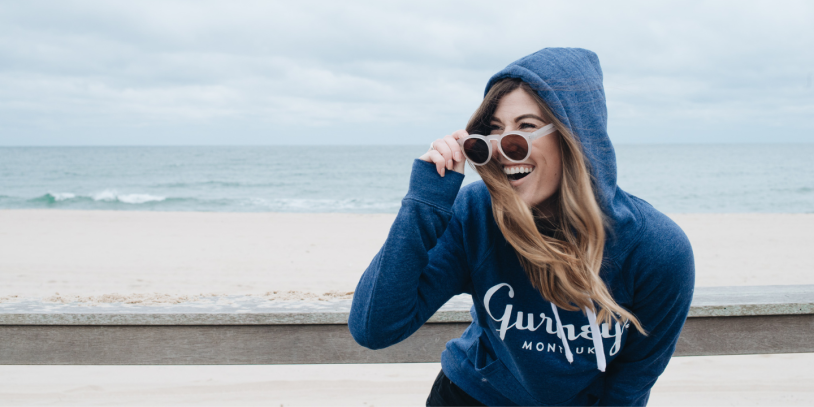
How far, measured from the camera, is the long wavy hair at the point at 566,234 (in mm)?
1385

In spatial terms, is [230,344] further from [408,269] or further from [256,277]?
[256,277]

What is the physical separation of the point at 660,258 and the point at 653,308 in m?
0.16

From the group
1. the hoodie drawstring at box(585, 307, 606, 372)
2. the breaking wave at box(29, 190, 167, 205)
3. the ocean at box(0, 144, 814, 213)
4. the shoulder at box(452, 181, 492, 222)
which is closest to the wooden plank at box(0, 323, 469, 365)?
the shoulder at box(452, 181, 492, 222)

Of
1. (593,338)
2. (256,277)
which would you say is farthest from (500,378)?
(256,277)

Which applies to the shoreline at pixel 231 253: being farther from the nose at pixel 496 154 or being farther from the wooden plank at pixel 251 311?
the nose at pixel 496 154

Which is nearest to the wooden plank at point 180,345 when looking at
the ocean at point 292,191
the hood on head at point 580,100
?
the hood on head at point 580,100

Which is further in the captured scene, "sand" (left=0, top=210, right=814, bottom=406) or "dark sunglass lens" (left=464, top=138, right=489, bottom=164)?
"sand" (left=0, top=210, right=814, bottom=406)

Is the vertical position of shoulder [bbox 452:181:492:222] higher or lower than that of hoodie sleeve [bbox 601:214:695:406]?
higher

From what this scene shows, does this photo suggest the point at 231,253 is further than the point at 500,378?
Yes

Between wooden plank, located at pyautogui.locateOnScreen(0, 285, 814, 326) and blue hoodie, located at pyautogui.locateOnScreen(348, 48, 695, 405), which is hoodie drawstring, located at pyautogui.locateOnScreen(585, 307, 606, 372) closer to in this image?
blue hoodie, located at pyautogui.locateOnScreen(348, 48, 695, 405)

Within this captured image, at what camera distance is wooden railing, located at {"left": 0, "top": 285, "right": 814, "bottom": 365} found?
170 centimetres

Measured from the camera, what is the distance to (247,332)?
1726mm

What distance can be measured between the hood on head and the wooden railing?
0.63 m

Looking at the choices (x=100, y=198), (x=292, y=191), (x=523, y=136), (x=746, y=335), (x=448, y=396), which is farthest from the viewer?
(x=292, y=191)
